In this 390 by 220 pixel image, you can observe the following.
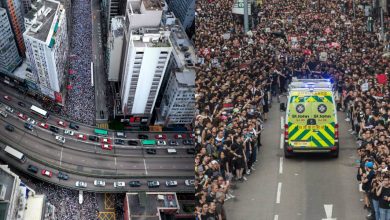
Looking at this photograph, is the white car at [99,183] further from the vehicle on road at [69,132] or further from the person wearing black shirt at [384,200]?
the person wearing black shirt at [384,200]

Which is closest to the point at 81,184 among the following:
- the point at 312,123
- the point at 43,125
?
the point at 43,125

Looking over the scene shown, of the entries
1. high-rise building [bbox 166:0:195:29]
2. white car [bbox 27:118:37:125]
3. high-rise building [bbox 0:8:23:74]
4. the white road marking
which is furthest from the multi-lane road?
the white road marking

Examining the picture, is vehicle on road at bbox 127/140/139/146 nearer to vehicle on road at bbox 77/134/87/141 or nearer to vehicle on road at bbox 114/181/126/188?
vehicle on road at bbox 77/134/87/141

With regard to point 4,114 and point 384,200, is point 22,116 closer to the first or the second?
point 4,114

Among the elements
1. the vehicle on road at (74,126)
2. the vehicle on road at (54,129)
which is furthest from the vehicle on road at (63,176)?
the vehicle on road at (74,126)

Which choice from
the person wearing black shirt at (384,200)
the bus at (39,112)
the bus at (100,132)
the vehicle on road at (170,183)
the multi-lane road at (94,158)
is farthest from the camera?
the bus at (39,112)

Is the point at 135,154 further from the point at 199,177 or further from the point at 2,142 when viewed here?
the point at 199,177

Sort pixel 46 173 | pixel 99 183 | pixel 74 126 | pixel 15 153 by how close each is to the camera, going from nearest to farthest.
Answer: pixel 99 183 → pixel 46 173 → pixel 15 153 → pixel 74 126
